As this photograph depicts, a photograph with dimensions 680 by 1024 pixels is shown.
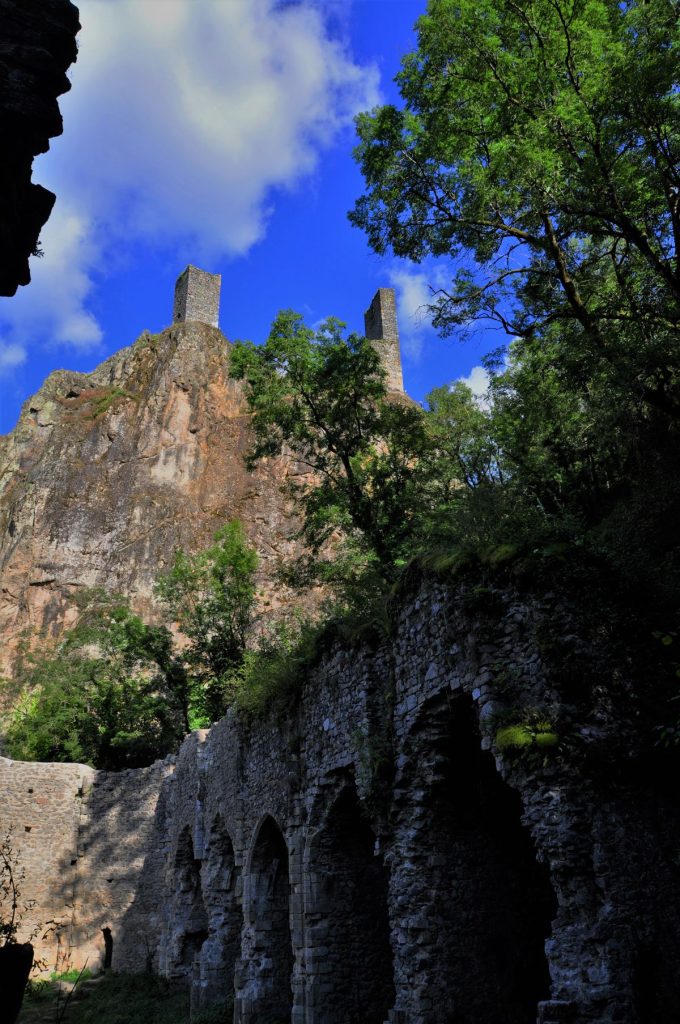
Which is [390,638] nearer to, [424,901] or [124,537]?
[424,901]

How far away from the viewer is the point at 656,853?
6.83 meters

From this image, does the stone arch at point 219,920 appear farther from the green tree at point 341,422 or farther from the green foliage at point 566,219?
the green foliage at point 566,219

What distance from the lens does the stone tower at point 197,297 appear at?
54.0 metres

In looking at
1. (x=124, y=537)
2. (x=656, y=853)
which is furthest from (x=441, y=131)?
(x=124, y=537)

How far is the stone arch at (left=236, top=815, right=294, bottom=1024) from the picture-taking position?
1322 centimetres

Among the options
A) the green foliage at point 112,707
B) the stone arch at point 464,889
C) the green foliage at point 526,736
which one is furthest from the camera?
the green foliage at point 112,707

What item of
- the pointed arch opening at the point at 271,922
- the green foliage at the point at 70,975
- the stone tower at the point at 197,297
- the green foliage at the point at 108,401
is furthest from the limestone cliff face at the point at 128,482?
the pointed arch opening at the point at 271,922

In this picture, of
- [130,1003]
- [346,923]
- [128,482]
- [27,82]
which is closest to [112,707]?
[130,1003]

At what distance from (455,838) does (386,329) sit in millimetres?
43495

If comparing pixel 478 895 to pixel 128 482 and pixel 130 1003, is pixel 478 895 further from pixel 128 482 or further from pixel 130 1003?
pixel 128 482

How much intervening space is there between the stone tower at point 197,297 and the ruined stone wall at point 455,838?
43.0m

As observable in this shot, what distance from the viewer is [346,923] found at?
1172 cm

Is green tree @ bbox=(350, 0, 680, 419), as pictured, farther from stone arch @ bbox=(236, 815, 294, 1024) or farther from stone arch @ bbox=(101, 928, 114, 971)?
stone arch @ bbox=(101, 928, 114, 971)

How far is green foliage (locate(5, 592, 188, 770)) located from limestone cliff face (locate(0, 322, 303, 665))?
8.86 m
